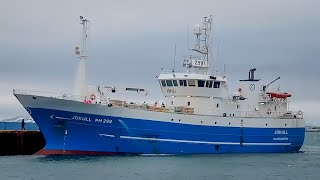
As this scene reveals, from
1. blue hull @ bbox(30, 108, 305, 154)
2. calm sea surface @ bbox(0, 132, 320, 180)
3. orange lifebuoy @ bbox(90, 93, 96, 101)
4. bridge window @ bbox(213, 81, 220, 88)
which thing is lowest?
calm sea surface @ bbox(0, 132, 320, 180)

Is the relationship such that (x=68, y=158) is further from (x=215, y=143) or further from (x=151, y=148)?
(x=215, y=143)

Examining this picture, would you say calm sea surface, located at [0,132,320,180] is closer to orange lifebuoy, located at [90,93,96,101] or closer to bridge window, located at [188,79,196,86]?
orange lifebuoy, located at [90,93,96,101]

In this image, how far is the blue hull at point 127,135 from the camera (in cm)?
3881

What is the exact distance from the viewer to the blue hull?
38812 millimetres

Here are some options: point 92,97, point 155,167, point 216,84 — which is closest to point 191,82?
point 216,84

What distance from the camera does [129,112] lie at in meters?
39.6

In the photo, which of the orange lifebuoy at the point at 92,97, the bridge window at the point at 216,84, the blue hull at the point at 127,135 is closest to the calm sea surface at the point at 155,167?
the blue hull at the point at 127,135

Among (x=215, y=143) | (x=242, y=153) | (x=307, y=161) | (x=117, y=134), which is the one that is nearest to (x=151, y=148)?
(x=117, y=134)

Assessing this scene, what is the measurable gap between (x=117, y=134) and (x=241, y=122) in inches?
412

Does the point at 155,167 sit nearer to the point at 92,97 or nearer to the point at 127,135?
the point at 127,135

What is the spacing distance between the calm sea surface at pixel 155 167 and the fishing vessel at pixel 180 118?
3.28ft

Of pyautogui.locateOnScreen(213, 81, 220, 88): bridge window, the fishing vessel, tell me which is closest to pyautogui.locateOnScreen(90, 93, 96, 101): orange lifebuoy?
the fishing vessel

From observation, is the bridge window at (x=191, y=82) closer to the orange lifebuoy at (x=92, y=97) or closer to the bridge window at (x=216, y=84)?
the bridge window at (x=216, y=84)

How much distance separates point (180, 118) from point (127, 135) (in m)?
4.08
